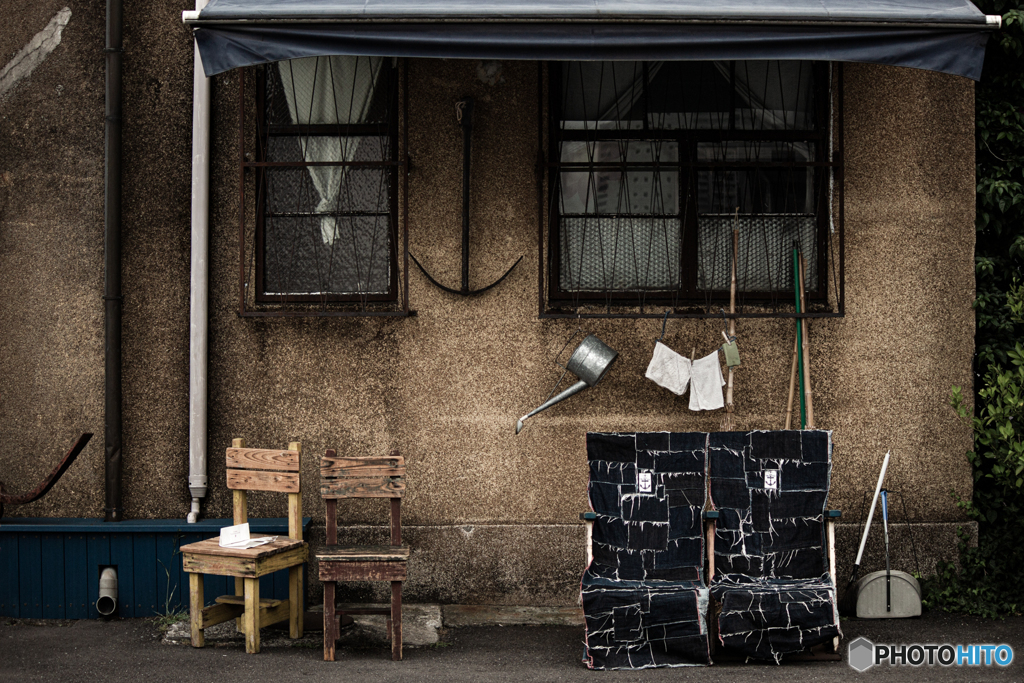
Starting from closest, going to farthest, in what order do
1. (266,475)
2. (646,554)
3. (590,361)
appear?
(646,554), (266,475), (590,361)

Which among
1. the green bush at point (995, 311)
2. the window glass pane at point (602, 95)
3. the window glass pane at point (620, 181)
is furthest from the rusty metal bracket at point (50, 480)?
the green bush at point (995, 311)

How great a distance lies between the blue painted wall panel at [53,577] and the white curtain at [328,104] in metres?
2.46

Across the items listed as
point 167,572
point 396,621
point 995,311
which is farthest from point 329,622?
point 995,311

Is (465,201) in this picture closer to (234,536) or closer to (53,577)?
(234,536)

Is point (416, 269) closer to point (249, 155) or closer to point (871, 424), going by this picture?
point (249, 155)

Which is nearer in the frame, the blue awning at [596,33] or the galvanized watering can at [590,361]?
the blue awning at [596,33]

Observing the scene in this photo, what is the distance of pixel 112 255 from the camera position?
539 cm

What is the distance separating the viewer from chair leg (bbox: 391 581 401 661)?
14.7 ft

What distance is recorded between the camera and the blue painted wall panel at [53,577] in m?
5.14

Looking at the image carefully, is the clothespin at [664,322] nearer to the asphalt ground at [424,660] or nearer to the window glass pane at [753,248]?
the window glass pane at [753,248]

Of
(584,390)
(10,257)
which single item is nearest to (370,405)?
(584,390)

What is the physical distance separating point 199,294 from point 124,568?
170 cm

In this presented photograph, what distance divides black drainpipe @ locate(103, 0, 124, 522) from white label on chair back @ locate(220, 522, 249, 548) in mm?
1126

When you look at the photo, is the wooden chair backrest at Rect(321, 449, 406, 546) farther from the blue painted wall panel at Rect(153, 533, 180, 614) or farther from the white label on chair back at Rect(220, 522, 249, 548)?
the blue painted wall panel at Rect(153, 533, 180, 614)
